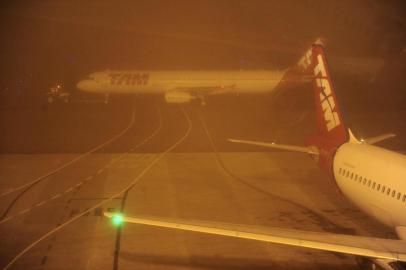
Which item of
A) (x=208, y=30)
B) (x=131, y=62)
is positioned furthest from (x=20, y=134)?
(x=131, y=62)

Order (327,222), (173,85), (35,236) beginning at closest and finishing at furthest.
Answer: (35,236) < (327,222) < (173,85)

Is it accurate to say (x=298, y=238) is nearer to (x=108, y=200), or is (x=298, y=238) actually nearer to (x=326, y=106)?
(x=326, y=106)

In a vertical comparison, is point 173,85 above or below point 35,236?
above

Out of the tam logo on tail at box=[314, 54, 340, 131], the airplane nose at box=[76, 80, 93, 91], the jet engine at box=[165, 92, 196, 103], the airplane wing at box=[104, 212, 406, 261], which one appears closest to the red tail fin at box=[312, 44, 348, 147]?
the tam logo on tail at box=[314, 54, 340, 131]

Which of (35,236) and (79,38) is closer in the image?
(35,236)

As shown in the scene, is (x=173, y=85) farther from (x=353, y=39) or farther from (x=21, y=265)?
(x=21, y=265)

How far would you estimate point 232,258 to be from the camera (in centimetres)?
1780

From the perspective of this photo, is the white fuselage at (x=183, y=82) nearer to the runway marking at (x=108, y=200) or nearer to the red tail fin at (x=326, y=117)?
the runway marking at (x=108, y=200)

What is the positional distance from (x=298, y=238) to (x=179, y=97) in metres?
48.1

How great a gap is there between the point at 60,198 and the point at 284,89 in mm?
34951

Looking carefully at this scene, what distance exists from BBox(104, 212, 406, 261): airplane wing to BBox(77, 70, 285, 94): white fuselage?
4635 cm

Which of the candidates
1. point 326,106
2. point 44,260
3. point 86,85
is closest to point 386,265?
point 326,106

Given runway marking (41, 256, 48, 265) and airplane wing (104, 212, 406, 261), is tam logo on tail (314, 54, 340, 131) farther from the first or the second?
runway marking (41, 256, 48, 265)

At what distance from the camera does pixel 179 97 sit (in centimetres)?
6081
